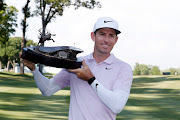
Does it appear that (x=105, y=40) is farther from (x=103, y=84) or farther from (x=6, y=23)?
(x=6, y=23)

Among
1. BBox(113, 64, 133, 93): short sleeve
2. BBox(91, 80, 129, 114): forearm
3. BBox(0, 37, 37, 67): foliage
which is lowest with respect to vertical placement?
BBox(0, 37, 37, 67): foliage

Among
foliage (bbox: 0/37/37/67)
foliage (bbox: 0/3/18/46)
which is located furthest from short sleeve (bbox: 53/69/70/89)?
foliage (bbox: 0/37/37/67)

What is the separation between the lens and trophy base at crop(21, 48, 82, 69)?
3.61 metres

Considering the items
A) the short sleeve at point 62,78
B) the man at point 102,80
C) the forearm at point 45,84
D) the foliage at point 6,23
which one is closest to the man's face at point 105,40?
the man at point 102,80

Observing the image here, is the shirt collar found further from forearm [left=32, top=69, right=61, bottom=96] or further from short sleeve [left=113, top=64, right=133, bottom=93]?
forearm [left=32, top=69, right=61, bottom=96]

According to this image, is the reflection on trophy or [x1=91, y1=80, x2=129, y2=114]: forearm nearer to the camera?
[x1=91, y1=80, x2=129, y2=114]: forearm

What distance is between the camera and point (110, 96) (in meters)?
3.51

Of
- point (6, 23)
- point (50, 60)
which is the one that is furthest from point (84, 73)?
point (6, 23)

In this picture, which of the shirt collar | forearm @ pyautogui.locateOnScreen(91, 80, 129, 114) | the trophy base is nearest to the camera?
forearm @ pyautogui.locateOnScreen(91, 80, 129, 114)

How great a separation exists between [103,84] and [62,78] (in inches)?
27.2

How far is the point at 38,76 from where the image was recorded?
4.13m

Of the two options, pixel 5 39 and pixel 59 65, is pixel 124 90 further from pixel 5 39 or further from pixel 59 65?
pixel 5 39

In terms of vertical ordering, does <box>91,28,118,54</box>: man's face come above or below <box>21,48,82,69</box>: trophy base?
above

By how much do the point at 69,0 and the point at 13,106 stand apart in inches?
1527
